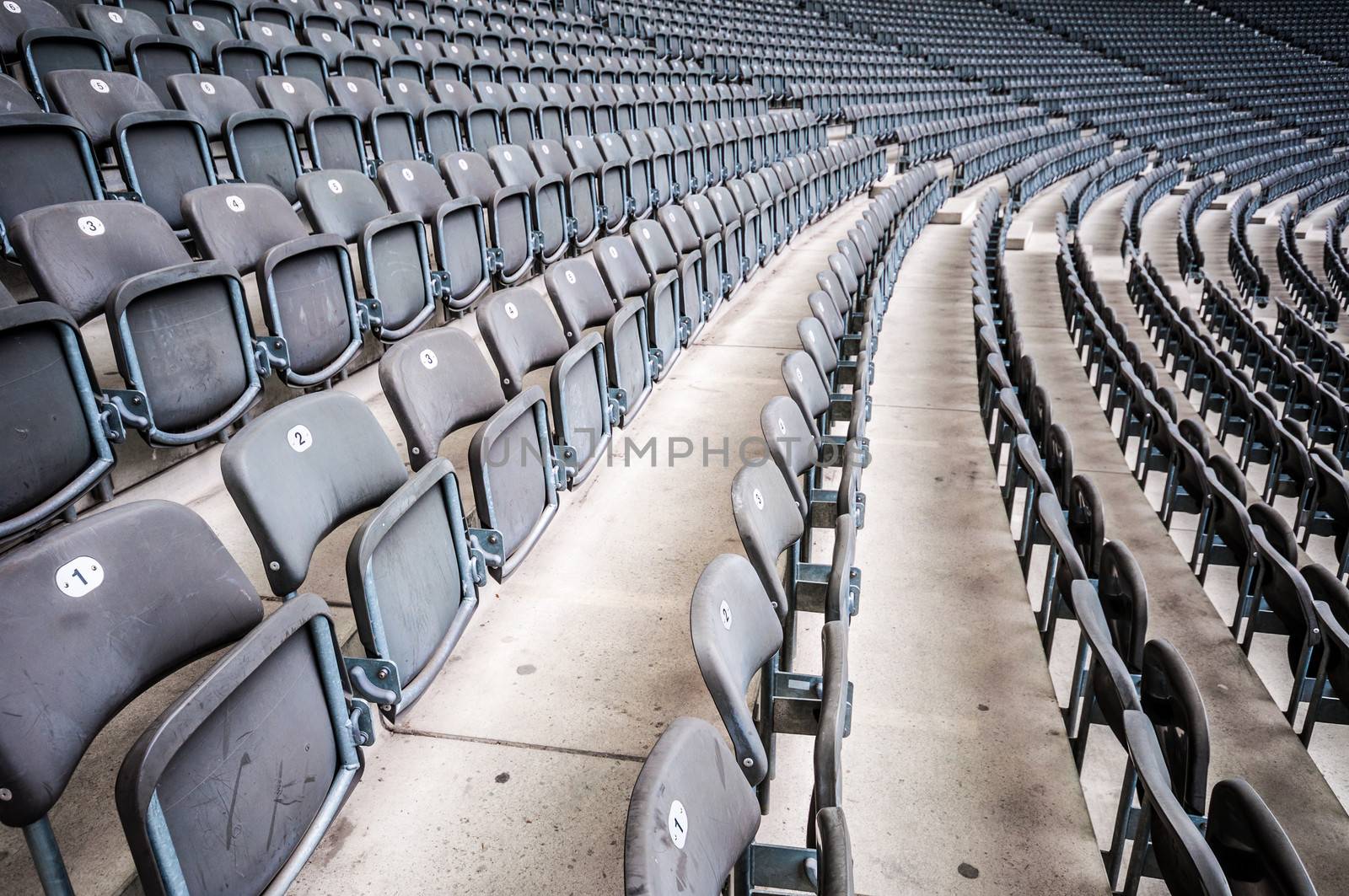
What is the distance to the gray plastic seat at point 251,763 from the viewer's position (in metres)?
0.62

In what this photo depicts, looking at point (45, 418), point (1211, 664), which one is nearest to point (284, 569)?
point (45, 418)

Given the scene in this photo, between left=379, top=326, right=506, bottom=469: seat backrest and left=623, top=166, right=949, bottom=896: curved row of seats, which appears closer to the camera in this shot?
left=623, top=166, right=949, bottom=896: curved row of seats

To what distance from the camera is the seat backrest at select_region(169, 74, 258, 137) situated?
226 centimetres

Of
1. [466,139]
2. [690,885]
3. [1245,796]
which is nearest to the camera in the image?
[690,885]

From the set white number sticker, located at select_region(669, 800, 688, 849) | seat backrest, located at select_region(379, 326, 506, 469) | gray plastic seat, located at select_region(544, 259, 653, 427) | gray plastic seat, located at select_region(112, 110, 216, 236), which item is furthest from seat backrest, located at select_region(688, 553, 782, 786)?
gray plastic seat, located at select_region(112, 110, 216, 236)

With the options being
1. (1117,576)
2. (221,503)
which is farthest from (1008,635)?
(221,503)

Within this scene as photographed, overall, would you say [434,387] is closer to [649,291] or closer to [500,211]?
[649,291]

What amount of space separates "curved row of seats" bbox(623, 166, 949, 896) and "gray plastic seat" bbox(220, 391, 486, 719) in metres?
0.35

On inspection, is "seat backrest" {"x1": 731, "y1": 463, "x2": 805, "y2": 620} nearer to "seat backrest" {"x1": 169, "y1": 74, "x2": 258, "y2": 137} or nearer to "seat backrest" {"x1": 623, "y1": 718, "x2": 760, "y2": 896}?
"seat backrest" {"x1": 623, "y1": 718, "x2": 760, "y2": 896}

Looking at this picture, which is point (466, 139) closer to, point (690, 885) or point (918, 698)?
point (918, 698)

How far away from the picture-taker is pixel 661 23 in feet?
24.3

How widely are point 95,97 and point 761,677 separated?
198cm

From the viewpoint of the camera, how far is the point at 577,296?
2.01 m

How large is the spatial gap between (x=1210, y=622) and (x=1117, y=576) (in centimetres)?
75
